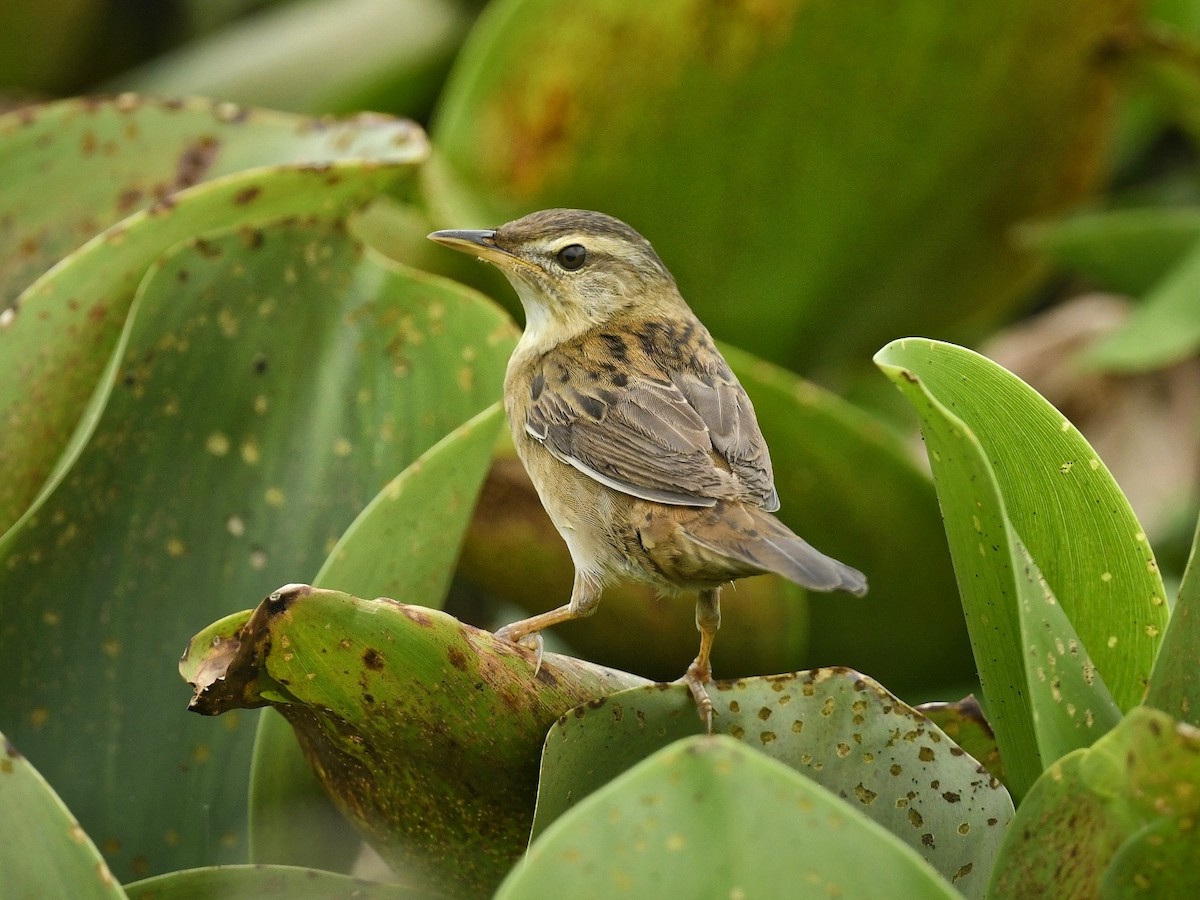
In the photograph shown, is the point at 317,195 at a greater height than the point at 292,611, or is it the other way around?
the point at 317,195

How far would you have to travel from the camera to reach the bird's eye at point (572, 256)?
9.20 ft

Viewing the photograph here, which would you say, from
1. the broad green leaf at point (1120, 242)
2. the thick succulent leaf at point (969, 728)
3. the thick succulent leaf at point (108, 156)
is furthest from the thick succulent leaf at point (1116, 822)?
the broad green leaf at point (1120, 242)

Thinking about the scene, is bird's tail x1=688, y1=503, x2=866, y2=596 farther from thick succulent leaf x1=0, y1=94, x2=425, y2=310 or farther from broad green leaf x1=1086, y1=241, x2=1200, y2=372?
broad green leaf x1=1086, y1=241, x2=1200, y2=372

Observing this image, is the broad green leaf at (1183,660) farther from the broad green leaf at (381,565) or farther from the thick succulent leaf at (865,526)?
the thick succulent leaf at (865,526)

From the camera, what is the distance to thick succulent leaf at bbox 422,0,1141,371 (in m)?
3.43

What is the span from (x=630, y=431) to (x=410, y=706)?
0.77 m

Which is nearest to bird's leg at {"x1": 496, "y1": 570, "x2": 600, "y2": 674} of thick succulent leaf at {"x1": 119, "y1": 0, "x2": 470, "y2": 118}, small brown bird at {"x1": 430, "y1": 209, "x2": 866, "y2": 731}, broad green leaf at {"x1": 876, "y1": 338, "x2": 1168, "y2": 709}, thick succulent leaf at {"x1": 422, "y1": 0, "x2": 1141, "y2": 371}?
small brown bird at {"x1": 430, "y1": 209, "x2": 866, "y2": 731}

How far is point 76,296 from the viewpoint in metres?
2.28

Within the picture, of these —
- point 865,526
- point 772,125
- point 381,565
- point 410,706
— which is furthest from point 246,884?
point 772,125

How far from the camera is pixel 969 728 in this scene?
6.76ft

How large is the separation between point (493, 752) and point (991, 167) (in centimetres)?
256

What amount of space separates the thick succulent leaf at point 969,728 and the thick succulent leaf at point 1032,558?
6.4 inches

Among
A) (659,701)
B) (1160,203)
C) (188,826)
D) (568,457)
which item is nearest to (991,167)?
(1160,203)

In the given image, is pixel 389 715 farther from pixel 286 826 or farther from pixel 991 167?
pixel 991 167
